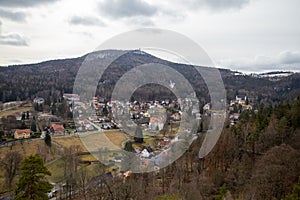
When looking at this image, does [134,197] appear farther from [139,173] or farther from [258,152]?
[258,152]

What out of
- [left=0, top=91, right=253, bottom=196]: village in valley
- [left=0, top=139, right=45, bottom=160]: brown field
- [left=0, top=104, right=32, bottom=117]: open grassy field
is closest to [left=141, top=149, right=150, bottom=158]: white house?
[left=0, top=91, right=253, bottom=196]: village in valley

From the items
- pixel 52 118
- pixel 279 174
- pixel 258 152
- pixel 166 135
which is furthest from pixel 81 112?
pixel 279 174

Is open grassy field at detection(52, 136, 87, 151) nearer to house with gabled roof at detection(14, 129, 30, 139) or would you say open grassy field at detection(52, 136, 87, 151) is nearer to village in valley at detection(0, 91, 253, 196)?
village in valley at detection(0, 91, 253, 196)

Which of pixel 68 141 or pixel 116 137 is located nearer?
pixel 116 137

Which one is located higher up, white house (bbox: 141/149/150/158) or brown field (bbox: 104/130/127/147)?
brown field (bbox: 104/130/127/147)

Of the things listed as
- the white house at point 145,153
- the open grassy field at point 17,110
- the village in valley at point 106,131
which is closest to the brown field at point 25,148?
the village in valley at point 106,131

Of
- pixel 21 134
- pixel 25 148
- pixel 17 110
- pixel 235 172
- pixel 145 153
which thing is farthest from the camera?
pixel 17 110

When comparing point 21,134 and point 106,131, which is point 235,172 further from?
point 21,134

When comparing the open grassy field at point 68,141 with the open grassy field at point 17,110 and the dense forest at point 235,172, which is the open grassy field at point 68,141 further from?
the open grassy field at point 17,110

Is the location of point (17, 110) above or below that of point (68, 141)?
above

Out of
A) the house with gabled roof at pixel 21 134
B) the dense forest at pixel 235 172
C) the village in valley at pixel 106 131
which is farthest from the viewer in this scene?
the house with gabled roof at pixel 21 134

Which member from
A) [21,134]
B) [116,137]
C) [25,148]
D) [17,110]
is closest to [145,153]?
[116,137]
